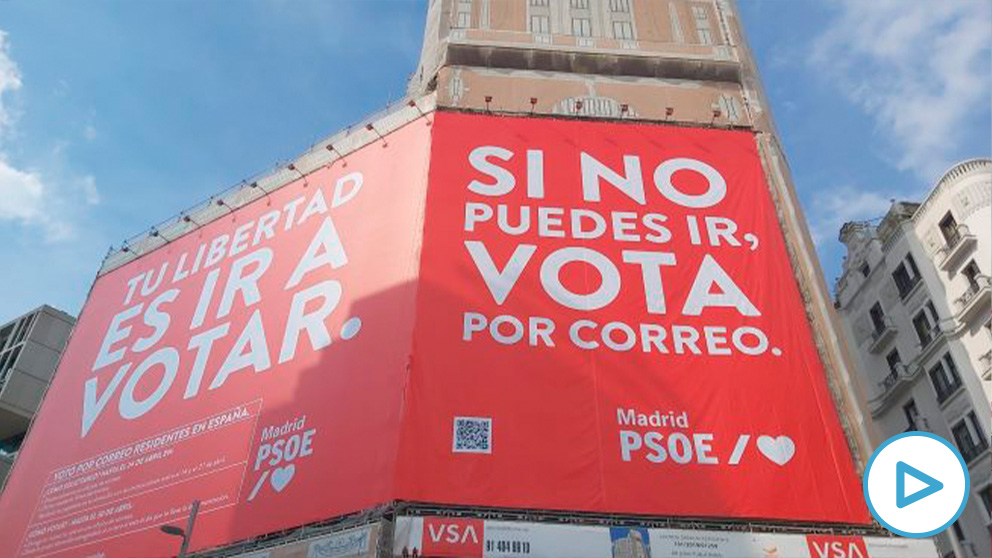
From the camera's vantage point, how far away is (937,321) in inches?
1200

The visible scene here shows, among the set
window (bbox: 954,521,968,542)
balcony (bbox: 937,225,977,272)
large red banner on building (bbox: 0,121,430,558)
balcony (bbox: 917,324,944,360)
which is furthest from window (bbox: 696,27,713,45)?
window (bbox: 954,521,968,542)

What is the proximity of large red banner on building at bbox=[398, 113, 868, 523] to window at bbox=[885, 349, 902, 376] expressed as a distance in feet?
40.4

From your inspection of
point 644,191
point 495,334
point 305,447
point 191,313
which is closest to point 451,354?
point 495,334

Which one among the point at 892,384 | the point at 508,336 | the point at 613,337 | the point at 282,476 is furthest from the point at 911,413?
the point at 282,476

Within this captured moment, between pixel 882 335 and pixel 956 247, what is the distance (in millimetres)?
5231

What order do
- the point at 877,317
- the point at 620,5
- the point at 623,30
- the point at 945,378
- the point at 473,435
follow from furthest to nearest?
the point at 877,317, the point at 620,5, the point at 623,30, the point at 945,378, the point at 473,435

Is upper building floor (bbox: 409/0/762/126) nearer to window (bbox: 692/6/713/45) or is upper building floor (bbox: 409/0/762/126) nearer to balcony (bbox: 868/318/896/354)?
window (bbox: 692/6/713/45)

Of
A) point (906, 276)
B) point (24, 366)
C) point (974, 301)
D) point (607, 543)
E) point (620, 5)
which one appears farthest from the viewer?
point (24, 366)

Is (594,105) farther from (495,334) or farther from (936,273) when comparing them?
(936,273)

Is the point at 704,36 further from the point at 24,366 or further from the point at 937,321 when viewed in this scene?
the point at 24,366

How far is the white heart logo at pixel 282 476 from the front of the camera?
19.8m

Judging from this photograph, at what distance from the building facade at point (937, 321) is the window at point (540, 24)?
1581 cm

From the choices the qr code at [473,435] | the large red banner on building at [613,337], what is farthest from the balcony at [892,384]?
the qr code at [473,435]

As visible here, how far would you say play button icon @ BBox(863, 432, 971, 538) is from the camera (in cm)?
587
